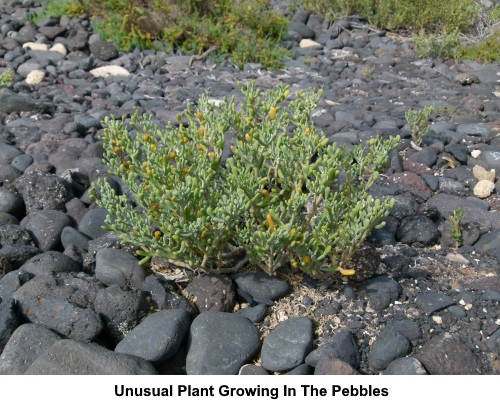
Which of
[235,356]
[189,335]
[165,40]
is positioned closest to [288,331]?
[235,356]

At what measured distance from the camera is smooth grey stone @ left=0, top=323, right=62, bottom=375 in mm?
2797

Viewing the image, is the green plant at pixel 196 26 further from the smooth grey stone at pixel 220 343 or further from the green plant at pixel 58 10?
the smooth grey stone at pixel 220 343

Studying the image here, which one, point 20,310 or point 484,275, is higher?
point 484,275

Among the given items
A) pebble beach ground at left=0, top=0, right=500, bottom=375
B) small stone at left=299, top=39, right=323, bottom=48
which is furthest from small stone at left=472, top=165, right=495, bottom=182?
small stone at left=299, top=39, right=323, bottom=48

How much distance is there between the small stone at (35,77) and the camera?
7.35m

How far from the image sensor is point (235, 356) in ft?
9.73

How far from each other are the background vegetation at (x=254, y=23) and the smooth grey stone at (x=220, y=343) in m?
5.41

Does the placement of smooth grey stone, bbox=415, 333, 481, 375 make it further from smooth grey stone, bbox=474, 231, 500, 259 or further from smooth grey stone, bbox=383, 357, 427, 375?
smooth grey stone, bbox=474, 231, 500, 259

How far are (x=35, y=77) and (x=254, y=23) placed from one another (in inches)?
123

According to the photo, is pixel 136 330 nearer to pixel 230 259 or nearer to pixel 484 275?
pixel 230 259

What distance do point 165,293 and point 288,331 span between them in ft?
2.24

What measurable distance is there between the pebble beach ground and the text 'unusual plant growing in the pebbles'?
8.7 inches

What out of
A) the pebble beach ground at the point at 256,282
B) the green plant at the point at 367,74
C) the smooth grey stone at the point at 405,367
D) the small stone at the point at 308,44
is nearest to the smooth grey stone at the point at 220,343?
the pebble beach ground at the point at 256,282

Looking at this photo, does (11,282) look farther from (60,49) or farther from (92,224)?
(60,49)
